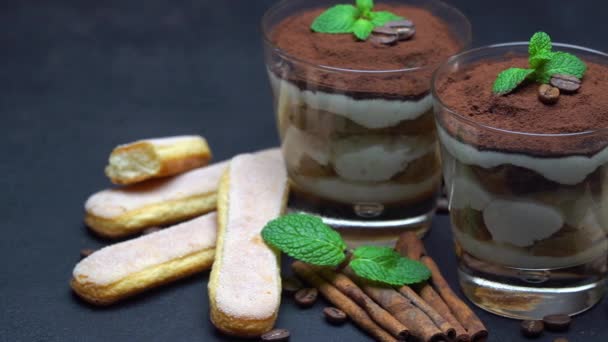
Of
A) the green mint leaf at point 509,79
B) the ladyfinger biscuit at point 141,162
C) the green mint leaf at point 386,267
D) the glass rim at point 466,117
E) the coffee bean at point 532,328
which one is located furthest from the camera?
the ladyfinger biscuit at point 141,162

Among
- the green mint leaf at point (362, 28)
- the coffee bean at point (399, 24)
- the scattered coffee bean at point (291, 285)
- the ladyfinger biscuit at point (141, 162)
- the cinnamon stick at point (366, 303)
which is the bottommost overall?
the scattered coffee bean at point (291, 285)

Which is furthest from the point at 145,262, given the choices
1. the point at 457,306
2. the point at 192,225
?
the point at 457,306

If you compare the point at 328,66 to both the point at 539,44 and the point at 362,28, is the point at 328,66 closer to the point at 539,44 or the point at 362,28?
the point at 362,28

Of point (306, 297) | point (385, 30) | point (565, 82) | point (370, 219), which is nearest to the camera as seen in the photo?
point (565, 82)

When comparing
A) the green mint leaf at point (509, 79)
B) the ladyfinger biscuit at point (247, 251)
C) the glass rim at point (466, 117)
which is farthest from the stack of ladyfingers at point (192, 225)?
the green mint leaf at point (509, 79)

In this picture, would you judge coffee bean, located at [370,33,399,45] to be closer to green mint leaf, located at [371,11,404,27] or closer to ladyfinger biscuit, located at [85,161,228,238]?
green mint leaf, located at [371,11,404,27]

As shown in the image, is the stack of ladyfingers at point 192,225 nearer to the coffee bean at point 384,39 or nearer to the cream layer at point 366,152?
the cream layer at point 366,152

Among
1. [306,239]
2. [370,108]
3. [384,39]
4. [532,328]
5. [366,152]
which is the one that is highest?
[384,39]
